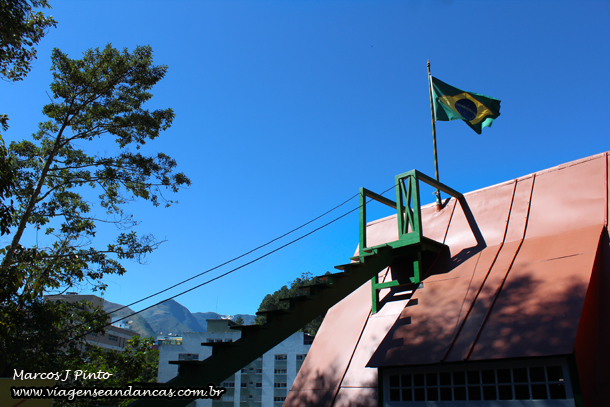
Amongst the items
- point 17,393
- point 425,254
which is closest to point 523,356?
point 425,254

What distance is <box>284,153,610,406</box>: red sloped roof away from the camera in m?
5.75

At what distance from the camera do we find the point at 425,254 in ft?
28.8

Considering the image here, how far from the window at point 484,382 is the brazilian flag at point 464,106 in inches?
272

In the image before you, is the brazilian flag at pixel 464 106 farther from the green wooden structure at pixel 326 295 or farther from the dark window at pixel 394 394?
the dark window at pixel 394 394

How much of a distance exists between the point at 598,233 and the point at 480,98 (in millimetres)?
5608

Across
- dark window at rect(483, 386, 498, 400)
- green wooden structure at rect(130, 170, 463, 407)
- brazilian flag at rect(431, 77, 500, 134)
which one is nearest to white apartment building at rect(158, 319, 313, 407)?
brazilian flag at rect(431, 77, 500, 134)

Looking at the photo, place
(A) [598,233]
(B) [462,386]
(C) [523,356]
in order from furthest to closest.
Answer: (A) [598,233] < (B) [462,386] < (C) [523,356]

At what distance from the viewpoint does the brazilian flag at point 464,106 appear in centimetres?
1097

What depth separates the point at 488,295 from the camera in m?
6.70

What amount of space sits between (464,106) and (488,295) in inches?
246

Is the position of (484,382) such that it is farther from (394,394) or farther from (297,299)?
(297,299)

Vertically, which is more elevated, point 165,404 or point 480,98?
point 480,98

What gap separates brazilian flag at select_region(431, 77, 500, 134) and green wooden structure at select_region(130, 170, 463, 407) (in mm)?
2942

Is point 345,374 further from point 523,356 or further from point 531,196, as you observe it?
point 531,196
